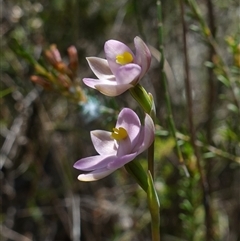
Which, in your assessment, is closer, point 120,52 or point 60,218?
point 120,52

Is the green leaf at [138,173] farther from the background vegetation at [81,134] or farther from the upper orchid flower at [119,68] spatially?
the background vegetation at [81,134]

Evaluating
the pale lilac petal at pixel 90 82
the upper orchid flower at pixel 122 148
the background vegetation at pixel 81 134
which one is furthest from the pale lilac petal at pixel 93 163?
the background vegetation at pixel 81 134

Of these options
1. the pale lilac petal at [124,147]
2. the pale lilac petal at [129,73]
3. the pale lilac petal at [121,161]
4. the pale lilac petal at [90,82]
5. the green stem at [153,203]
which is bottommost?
the green stem at [153,203]

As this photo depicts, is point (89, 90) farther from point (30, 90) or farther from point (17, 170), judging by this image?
point (17, 170)

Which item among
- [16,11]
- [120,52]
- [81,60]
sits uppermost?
[120,52]

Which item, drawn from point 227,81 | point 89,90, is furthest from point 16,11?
point 227,81
